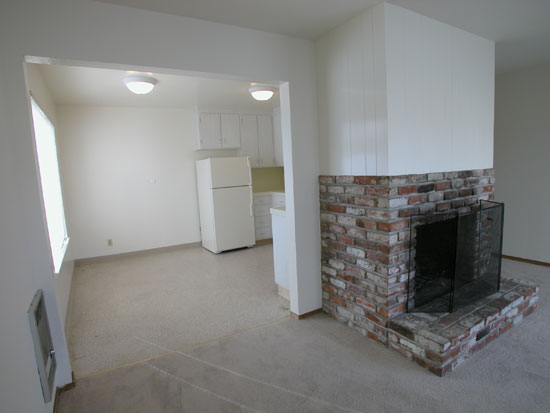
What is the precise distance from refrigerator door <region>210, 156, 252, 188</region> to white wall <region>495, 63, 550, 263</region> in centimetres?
364

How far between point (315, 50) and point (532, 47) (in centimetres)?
227

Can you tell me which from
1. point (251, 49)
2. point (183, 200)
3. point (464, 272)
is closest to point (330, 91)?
point (251, 49)

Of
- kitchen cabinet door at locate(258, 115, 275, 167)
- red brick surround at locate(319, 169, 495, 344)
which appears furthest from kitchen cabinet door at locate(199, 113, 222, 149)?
red brick surround at locate(319, 169, 495, 344)

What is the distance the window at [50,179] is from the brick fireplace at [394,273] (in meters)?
2.39

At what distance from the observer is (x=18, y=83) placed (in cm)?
175

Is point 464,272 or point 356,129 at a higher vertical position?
point 356,129

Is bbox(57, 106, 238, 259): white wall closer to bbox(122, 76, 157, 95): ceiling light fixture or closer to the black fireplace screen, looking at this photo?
bbox(122, 76, 157, 95): ceiling light fixture

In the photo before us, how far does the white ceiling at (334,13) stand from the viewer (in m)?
2.01

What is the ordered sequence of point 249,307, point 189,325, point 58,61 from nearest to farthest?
point 58,61 < point 189,325 < point 249,307

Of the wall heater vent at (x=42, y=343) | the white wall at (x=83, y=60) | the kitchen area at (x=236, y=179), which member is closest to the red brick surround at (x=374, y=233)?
the white wall at (x=83, y=60)

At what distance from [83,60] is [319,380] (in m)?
2.43

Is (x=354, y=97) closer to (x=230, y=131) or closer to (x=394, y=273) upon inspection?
(x=394, y=273)

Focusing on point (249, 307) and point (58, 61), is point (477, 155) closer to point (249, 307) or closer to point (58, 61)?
point (249, 307)

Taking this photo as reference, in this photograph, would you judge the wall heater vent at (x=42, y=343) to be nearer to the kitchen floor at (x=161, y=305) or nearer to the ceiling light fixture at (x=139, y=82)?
the kitchen floor at (x=161, y=305)
